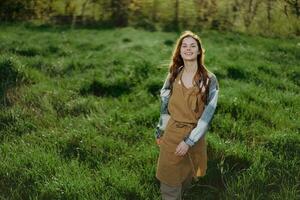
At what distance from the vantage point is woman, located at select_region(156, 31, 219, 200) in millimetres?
5000

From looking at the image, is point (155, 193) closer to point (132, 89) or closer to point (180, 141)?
point (180, 141)

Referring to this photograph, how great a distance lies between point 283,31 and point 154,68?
5.62 meters

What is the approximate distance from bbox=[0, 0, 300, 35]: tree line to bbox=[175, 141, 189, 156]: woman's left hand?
10.0 m

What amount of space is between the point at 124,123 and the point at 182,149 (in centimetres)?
265

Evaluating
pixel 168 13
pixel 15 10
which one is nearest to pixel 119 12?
pixel 168 13

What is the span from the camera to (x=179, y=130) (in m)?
5.09

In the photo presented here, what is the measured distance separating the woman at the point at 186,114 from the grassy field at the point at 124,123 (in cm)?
65

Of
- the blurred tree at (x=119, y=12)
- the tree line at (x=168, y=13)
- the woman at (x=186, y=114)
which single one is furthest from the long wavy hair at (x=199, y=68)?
the blurred tree at (x=119, y=12)

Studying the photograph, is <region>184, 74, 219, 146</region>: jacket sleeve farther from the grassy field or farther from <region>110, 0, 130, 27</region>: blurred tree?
<region>110, 0, 130, 27</region>: blurred tree

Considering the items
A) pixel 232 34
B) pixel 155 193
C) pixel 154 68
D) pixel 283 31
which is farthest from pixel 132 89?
pixel 283 31

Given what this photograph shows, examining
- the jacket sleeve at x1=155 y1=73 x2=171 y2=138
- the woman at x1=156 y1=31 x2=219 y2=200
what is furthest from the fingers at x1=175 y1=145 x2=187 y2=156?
the jacket sleeve at x1=155 y1=73 x2=171 y2=138

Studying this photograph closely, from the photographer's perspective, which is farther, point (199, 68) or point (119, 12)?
point (119, 12)

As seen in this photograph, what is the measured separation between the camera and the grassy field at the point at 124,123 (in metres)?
5.86

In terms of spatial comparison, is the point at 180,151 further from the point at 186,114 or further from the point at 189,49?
the point at 189,49
